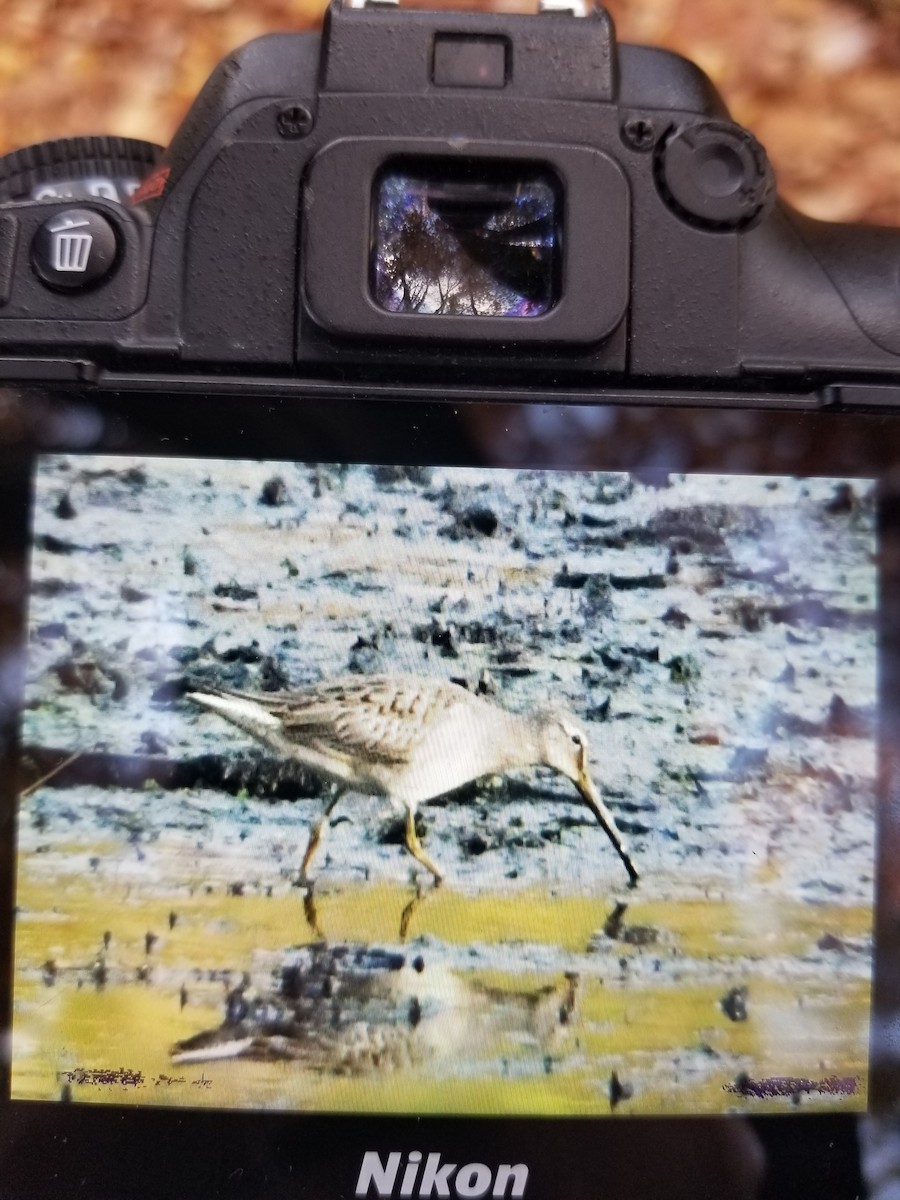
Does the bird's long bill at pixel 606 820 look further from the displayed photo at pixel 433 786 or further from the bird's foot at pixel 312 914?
the bird's foot at pixel 312 914

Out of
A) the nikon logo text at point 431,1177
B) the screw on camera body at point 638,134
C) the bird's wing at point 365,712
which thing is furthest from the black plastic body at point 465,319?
the nikon logo text at point 431,1177

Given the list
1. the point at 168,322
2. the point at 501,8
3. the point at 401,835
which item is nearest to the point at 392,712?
the point at 401,835

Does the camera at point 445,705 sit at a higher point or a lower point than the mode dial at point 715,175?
lower

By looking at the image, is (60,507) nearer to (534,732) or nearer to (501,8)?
(534,732)

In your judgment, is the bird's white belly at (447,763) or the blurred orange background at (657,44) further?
the blurred orange background at (657,44)

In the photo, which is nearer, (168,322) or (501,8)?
(168,322)

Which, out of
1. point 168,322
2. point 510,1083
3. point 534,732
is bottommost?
point 510,1083

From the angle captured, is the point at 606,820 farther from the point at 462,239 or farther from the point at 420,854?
the point at 462,239
